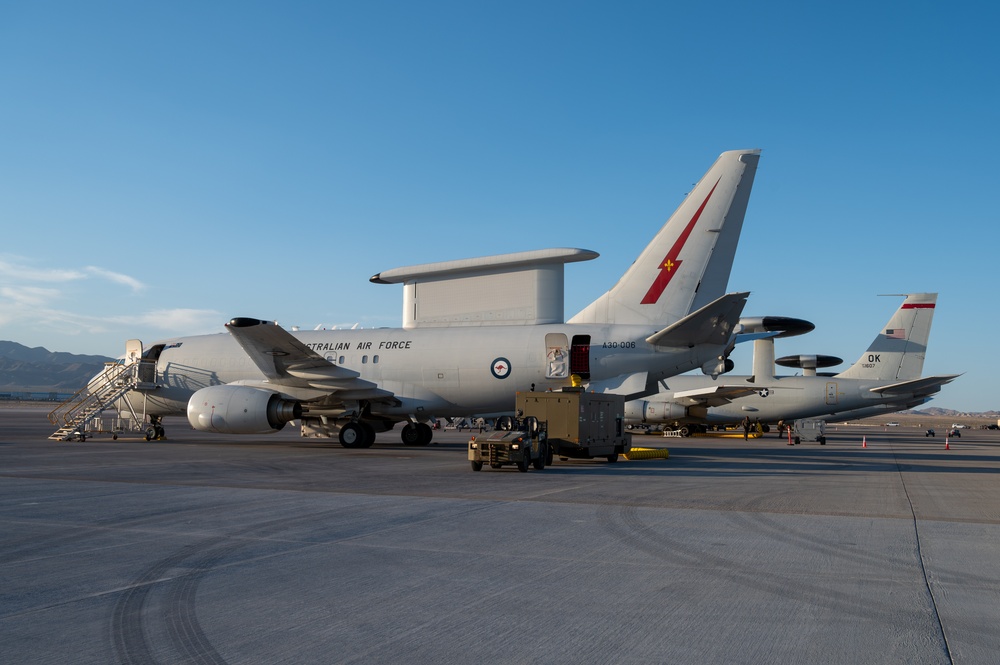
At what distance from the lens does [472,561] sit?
7.09m

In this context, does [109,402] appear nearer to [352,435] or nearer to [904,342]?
[352,435]

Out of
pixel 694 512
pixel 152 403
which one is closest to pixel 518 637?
pixel 694 512

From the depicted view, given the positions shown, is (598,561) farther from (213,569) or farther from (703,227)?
(703,227)

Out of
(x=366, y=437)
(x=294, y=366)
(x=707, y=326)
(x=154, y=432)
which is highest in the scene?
(x=707, y=326)

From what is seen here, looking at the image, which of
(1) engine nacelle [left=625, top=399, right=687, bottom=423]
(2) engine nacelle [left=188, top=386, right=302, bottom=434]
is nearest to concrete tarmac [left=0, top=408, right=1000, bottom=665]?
(2) engine nacelle [left=188, top=386, right=302, bottom=434]

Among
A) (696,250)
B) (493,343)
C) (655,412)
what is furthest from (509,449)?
(655,412)

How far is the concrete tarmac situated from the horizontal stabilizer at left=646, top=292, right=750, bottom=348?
657 centimetres

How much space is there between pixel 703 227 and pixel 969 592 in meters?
17.0

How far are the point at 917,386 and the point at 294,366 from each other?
32.1 m

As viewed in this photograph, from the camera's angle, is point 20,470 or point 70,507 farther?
point 20,470

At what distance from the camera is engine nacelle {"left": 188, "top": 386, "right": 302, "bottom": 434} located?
23.2 m

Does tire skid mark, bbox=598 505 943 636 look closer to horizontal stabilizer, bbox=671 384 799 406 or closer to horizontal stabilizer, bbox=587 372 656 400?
horizontal stabilizer, bbox=587 372 656 400

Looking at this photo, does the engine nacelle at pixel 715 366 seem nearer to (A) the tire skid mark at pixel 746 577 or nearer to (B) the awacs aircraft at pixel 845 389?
(A) the tire skid mark at pixel 746 577

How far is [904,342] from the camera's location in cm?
4116
